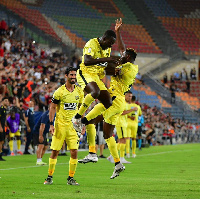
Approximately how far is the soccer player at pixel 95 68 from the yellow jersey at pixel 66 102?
446 millimetres

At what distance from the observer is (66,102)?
465 inches

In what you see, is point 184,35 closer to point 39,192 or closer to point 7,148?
point 7,148

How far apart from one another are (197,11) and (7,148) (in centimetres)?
3589

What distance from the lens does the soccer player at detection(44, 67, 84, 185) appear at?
455 inches

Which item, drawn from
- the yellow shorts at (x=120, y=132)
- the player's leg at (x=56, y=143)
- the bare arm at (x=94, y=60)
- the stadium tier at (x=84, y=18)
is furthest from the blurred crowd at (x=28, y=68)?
the bare arm at (x=94, y=60)

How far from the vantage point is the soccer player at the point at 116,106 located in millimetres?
11523

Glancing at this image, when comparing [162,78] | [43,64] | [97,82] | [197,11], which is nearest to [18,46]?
[43,64]

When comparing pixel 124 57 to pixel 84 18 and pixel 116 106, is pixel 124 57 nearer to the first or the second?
pixel 116 106

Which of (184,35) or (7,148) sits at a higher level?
(184,35)

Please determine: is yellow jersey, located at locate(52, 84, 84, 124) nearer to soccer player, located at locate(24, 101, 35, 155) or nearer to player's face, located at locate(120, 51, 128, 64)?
player's face, located at locate(120, 51, 128, 64)

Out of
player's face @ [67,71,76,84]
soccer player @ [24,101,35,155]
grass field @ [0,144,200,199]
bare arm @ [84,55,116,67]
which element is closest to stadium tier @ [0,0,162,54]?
soccer player @ [24,101,35,155]

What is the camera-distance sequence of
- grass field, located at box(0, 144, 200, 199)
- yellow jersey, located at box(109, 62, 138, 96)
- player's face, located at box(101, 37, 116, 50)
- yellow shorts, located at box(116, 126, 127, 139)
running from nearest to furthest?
grass field, located at box(0, 144, 200, 199) → player's face, located at box(101, 37, 116, 50) → yellow jersey, located at box(109, 62, 138, 96) → yellow shorts, located at box(116, 126, 127, 139)

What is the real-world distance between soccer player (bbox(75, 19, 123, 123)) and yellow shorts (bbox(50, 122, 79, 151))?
1.41 ft

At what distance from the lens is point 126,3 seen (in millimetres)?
52781
